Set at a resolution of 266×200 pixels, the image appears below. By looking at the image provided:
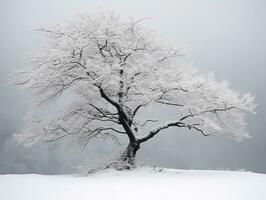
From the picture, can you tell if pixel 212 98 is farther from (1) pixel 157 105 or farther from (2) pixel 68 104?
(2) pixel 68 104

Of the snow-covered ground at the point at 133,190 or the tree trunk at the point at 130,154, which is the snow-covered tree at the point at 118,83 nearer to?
the tree trunk at the point at 130,154

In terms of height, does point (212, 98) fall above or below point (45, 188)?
above

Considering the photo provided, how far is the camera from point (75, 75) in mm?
17703

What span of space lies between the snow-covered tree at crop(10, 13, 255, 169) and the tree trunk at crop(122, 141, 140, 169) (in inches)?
2.0

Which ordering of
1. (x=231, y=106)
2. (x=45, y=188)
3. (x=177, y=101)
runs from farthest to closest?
(x=177, y=101), (x=231, y=106), (x=45, y=188)

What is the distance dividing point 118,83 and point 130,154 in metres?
3.85

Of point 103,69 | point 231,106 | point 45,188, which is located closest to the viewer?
point 45,188

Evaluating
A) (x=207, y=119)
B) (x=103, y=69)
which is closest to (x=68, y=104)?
(x=103, y=69)

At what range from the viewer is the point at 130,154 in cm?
1892

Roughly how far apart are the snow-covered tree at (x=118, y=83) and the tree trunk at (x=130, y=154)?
5cm

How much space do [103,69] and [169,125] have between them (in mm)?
4739

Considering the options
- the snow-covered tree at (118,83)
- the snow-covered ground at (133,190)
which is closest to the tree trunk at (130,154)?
the snow-covered tree at (118,83)

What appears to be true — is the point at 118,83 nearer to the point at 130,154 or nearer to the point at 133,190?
the point at 130,154

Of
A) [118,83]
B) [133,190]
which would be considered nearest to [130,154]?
[118,83]
